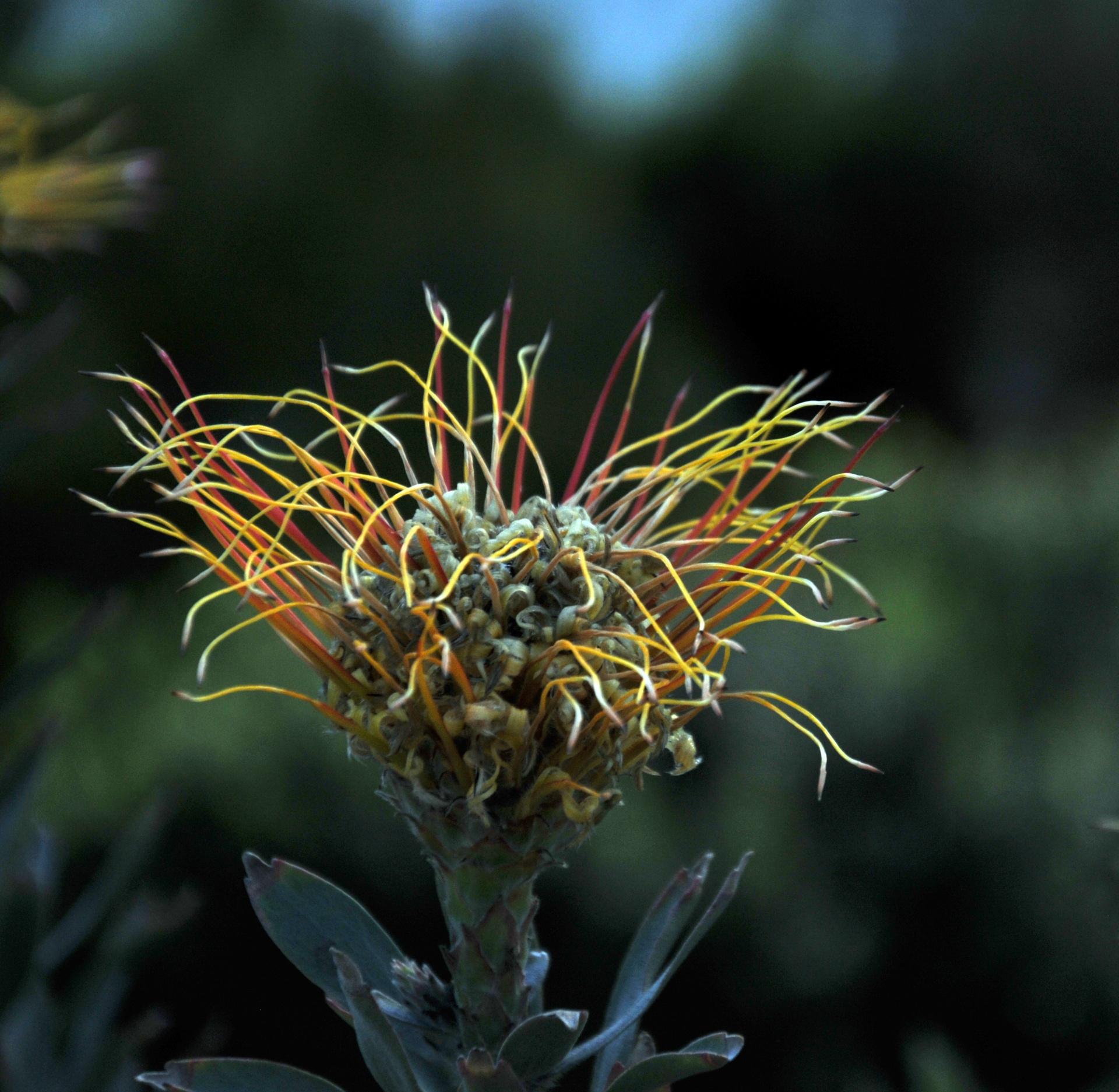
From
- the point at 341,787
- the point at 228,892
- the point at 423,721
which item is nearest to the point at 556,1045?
the point at 423,721

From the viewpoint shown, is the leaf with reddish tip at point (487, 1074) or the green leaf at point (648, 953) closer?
the leaf with reddish tip at point (487, 1074)

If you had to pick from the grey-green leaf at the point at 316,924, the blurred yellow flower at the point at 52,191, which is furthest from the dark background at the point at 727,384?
the grey-green leaf at the point at 316,924

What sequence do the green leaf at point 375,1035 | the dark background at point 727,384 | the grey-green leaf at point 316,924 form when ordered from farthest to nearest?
the dark background at point 727,384 → the grey-green leaf at point 316,924 → the green leaf at point 375,1035

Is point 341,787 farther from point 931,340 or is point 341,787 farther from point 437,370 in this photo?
point 931,340

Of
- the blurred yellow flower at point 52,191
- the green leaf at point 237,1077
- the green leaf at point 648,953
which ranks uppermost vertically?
the blurred yellow flower at point 52,191

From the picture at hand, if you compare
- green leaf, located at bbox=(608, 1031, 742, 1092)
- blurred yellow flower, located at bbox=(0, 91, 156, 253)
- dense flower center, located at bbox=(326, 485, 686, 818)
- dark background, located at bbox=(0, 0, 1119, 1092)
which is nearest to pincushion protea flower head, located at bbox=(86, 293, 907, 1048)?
dense flower center, located at bbox=(326, 485, 686, 818)

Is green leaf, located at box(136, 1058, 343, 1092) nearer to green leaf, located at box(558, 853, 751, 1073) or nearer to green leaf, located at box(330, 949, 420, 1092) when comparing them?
green leaf, located at box(330, 949, 420, 1092)

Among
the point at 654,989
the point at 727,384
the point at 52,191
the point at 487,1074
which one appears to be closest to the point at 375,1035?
the point at 487,1074

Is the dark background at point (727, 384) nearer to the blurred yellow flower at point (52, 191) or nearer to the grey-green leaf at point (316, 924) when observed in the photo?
the blurred yellow flower at point (52, 191)
